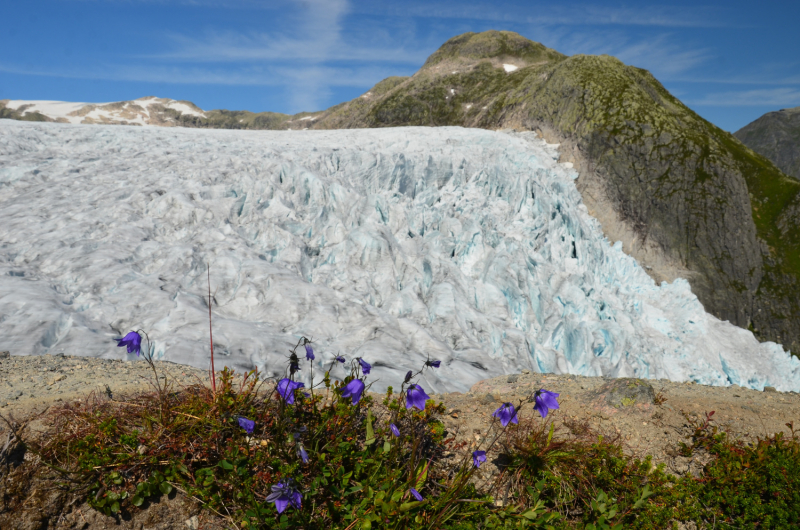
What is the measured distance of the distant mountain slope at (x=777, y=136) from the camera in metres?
116

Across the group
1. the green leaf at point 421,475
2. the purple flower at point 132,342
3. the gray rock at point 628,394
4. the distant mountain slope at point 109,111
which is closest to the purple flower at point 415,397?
the green leaf at point 421,475

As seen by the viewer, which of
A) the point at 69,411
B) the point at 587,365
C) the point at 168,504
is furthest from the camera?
the point at 587,365

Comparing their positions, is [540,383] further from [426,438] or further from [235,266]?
[235,266]

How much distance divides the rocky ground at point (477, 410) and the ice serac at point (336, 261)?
2153mm

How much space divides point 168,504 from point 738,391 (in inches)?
266

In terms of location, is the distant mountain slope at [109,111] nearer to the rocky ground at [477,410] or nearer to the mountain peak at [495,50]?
the mountain peak at [495,50]

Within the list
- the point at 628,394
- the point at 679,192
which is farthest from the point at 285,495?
the point at 679,192

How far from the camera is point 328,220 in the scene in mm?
12125

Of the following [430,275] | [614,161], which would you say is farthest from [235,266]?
[614,161]

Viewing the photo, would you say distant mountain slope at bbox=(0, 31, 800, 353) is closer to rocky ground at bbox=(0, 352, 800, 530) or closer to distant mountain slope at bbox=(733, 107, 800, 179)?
rocky ground at bbox=(0, 352, 800, 530)

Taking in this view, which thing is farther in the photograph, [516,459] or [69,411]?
[516,459]

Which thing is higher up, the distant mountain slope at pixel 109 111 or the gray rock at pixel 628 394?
the distant mountain slope at pixel 109 111

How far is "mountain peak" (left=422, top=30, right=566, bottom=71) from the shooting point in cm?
6288

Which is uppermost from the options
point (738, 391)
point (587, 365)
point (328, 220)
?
point (328, 220)
